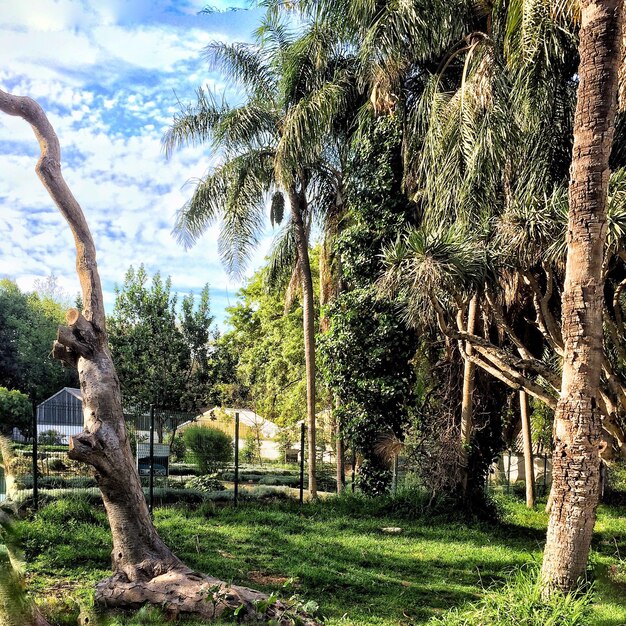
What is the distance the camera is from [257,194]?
1522 centimetres

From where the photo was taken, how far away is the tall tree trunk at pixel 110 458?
627 centimetres

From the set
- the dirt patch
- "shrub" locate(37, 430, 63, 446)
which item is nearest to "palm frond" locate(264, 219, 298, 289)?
"shrub" locate(37, 430, 63, 446)

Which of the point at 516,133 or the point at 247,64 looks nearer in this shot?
the point at 516,133

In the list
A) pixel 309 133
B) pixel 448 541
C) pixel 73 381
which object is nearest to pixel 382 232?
pixel 309 133

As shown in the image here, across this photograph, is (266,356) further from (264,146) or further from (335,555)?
(335,555)

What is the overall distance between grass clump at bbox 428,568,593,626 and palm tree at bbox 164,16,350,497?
8.62 metres

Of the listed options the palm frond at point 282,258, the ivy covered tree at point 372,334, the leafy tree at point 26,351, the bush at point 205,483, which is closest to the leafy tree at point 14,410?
the bush at point 205,483

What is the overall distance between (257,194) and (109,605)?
10.5 meters

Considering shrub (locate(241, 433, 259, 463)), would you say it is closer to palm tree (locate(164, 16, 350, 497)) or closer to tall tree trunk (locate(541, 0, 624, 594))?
palm tree (locate(164, 16, 350, 497))

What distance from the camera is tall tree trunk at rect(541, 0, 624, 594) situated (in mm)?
6062

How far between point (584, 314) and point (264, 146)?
10435mm

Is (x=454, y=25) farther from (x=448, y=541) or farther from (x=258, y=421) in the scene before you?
(x=258, y=421)

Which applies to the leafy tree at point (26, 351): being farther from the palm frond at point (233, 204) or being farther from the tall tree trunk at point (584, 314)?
the tall tree trunk at point (584, 314)

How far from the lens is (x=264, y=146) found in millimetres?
15172
